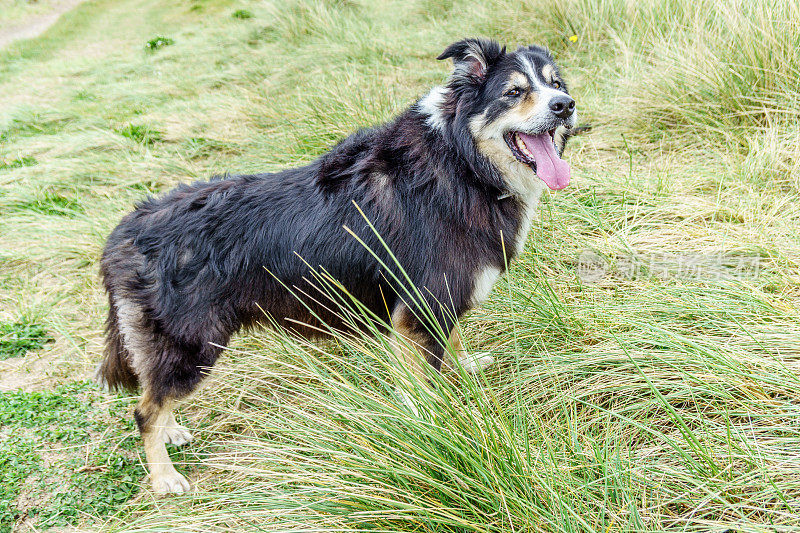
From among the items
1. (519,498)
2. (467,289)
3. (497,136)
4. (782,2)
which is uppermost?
(782,2)

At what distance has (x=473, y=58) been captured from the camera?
2760 mm

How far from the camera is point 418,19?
30.9 feet

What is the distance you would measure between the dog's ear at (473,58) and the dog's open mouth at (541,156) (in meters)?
0.35

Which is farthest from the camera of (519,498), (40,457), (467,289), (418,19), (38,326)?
(418,19)

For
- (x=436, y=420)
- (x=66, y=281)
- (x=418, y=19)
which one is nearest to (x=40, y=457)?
(x=66, y=281)

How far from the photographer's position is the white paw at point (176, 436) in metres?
3.06

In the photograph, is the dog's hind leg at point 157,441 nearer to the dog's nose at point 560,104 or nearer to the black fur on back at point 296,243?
the black fur on back at point 296,243

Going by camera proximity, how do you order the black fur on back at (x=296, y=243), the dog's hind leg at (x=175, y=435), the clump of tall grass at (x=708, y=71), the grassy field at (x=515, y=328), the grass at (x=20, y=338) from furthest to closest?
1. the clump of tall grass at (x=708, y=71)
2. the grass at (x=20, y=338)
3. the dog's hind leg at (x=175, y=435)
4. the black fur on back at (x=296, y=243)
5. the grassy field at (x=515, y=328)

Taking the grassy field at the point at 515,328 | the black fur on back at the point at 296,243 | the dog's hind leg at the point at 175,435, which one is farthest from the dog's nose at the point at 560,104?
the dog's hind leg at the point at 175,435

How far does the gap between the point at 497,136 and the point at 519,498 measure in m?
1.65

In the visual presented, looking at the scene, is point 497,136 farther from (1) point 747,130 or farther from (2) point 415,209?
(1) point 747,130

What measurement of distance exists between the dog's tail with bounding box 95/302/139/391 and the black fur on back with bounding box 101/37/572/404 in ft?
0.12

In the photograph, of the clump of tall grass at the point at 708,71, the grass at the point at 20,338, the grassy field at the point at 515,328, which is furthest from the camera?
the clump of tall grass at the point at 708,71

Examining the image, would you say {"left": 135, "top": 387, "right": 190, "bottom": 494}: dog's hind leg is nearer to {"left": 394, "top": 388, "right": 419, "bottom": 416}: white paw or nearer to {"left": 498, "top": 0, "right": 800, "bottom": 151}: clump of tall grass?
{"left": 394, "top": 388, "right": 419, "bottom": 416}: white paw
